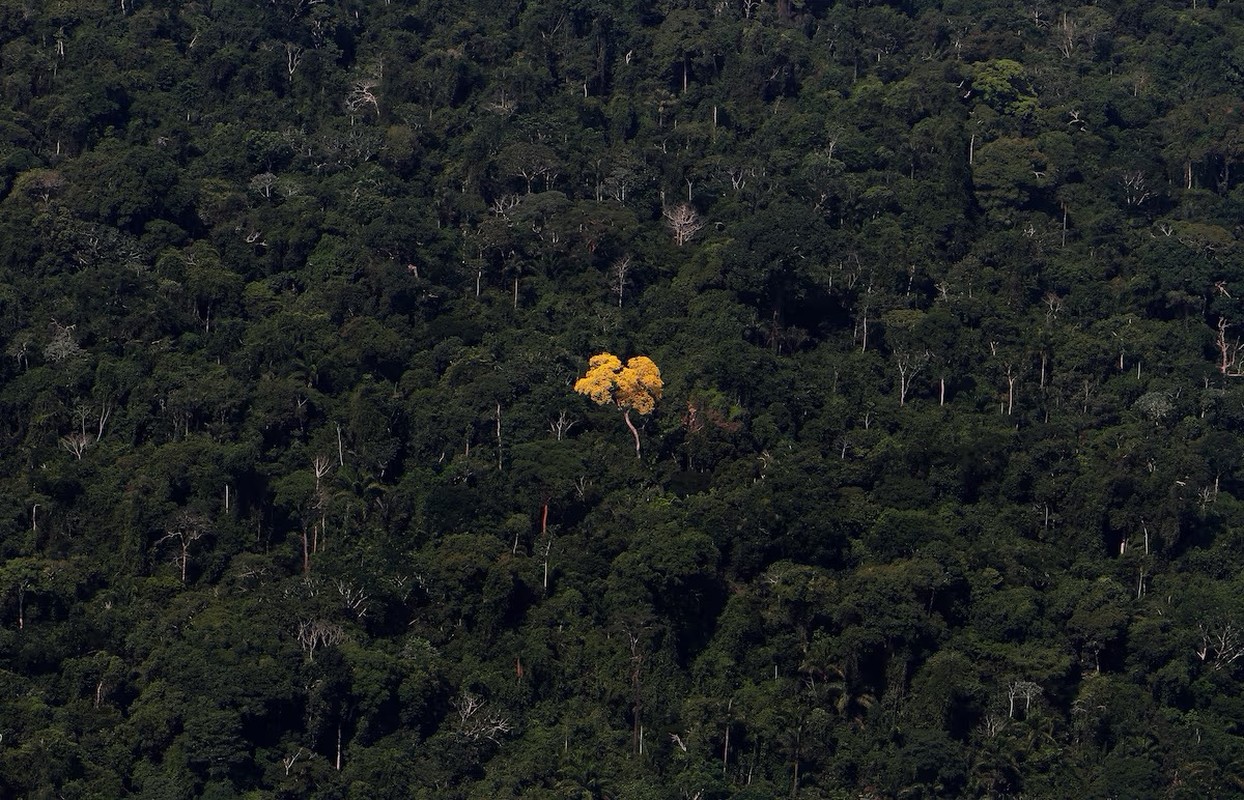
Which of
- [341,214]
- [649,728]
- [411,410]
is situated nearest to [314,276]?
[341,214]

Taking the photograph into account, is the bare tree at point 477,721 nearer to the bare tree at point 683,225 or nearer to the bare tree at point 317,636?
the bare tree at point 317,636

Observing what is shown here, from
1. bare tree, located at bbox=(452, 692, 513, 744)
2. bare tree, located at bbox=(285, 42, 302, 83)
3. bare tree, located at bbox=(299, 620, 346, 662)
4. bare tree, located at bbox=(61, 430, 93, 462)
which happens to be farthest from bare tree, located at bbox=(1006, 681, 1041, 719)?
bare tree, located at bbox=(285, 42, 302, 83)

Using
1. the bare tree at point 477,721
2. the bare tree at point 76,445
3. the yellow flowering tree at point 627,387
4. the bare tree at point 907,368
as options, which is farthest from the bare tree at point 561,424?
the bare tree at point 76,445

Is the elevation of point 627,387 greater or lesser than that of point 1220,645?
greater

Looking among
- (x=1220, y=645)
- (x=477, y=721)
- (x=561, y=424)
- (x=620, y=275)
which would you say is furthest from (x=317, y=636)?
(x=1220, y=645)

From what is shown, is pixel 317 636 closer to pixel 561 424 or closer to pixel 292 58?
pixel 561 424

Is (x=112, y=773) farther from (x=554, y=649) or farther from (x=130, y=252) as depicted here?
(x=130, y=252)
